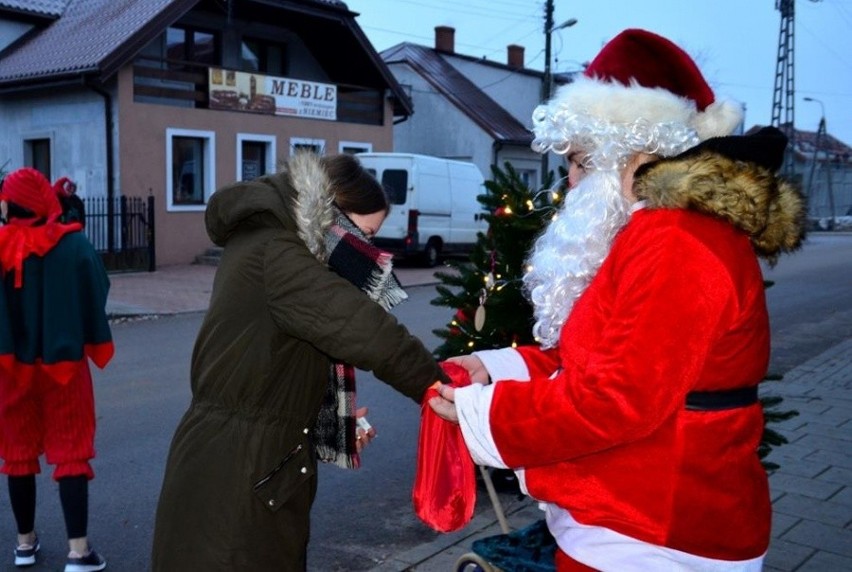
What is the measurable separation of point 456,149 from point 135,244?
15862mm

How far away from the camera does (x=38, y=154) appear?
73.2ft

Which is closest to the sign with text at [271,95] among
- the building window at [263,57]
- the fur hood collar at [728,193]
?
the building window at [263,57]

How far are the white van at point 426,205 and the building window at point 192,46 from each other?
5.48 meters

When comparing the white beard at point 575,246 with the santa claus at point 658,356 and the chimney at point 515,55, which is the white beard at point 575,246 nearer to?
the santa claus at point 658,356

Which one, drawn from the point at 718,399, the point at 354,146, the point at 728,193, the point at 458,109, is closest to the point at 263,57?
the point at 354,146

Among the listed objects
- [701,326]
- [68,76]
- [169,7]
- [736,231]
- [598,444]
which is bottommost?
[598,444]

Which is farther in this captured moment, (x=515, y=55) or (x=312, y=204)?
(x=515, y=55)

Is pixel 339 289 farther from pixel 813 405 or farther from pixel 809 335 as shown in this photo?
pixel 809 335

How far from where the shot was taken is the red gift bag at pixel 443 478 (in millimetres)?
2467

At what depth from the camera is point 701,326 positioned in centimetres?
190

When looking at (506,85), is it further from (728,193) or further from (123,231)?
(728,193)

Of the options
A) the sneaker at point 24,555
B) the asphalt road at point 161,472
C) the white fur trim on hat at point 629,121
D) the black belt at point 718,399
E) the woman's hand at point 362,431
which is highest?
the white fur trim on hat at point 629,121

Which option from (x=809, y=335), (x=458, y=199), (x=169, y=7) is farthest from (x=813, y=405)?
(x=169, y=7)

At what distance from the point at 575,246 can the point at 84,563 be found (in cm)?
317
